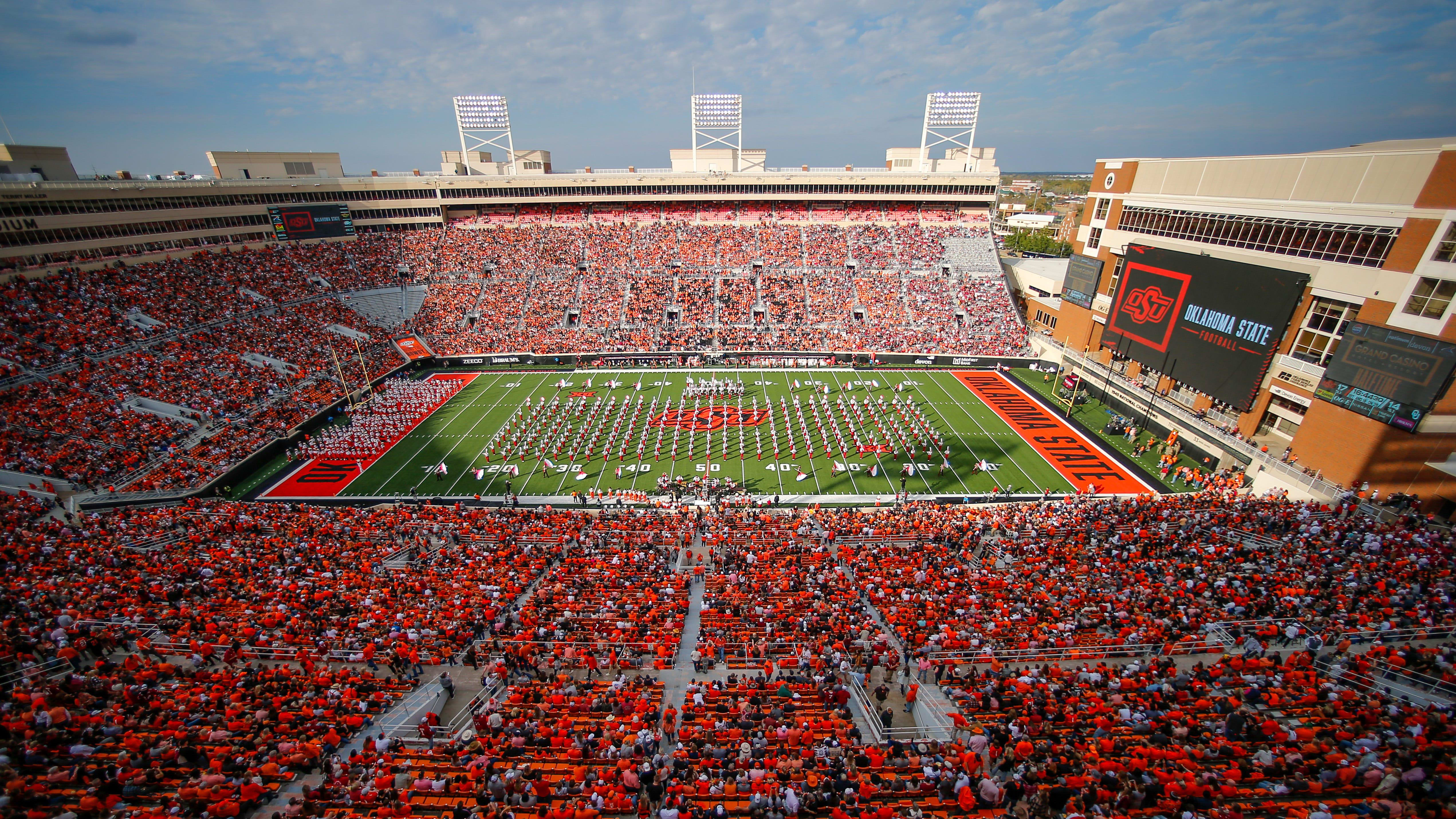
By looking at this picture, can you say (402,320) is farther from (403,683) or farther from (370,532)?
(403,683)

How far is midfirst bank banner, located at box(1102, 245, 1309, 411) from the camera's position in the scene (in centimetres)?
2184

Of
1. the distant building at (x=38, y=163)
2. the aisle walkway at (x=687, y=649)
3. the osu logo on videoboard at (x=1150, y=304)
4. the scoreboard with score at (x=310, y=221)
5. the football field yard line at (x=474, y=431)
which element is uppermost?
the distant building at (x=38, y=163)

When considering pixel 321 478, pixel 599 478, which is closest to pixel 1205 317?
pixel 599 478

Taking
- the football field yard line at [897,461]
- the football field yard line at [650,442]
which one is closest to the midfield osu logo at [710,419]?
the football field yard line at [650,442]

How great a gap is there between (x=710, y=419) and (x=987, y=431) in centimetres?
1369

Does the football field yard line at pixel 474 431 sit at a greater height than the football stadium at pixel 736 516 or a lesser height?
lesser

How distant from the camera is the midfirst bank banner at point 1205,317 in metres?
21.8

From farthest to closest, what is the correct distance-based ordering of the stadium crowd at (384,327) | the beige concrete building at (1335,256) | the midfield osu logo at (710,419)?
the midfield osu logo at (710,419) < the stadium crowd at (384,327) < the beige concrete building at (1335,256)

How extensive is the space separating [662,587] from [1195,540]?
588 inches

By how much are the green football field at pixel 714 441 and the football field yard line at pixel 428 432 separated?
7cm

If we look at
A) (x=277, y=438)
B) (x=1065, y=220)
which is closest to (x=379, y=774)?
(x=277, y=438)

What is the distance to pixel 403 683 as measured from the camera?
1069 centimetres

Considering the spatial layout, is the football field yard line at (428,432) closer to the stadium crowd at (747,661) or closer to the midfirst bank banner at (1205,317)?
the stadium crowd at (747,661)

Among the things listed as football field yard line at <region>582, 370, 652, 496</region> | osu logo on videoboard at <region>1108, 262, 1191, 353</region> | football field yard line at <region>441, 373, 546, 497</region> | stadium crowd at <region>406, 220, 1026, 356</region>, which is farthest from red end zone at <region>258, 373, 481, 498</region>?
osu logo on videoboard at <region>1108, 262, 1191, 353</region>
